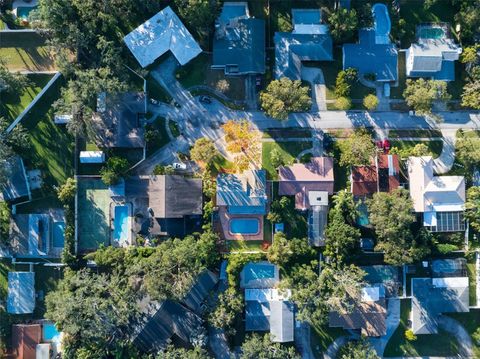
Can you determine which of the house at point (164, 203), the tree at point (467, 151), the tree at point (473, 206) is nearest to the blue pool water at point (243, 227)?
the house at point (164, 203)

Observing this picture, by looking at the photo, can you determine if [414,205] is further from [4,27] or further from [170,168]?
[4,27]

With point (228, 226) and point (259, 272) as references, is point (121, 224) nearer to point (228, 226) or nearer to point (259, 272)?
point (228, 226)

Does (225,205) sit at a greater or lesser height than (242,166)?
lesser

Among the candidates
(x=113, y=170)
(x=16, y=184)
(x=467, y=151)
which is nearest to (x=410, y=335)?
(x=467, y=151)

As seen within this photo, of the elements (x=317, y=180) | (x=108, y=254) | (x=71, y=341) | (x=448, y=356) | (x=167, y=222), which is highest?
(x=317, y=180)

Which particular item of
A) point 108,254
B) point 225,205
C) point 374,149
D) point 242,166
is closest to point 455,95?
point 374,149

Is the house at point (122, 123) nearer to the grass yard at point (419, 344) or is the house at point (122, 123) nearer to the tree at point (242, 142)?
the tree at point (242, 142)
